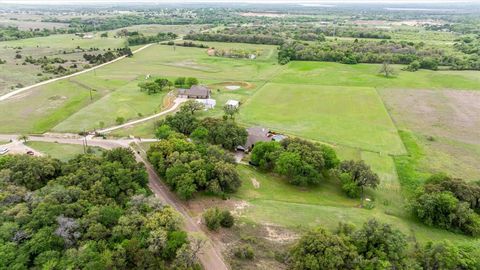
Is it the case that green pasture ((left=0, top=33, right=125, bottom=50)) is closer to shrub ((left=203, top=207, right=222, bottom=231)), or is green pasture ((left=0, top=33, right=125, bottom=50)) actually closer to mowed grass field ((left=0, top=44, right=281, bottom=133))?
mowed grass field ((left=0, top=44, right=281, bottom=133))

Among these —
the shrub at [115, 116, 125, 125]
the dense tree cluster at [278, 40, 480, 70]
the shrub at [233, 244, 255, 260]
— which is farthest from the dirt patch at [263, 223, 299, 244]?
the dense tree cluster at [278, 40, 480, 70]

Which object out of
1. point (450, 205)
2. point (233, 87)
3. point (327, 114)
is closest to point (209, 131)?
point (327, 114)

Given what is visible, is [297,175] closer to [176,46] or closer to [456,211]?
[456,211]

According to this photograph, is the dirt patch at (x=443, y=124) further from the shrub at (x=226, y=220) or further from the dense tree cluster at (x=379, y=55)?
the dense tree cluster at (x=379, y=55)

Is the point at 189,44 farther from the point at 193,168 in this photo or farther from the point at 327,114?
the point at 193,168

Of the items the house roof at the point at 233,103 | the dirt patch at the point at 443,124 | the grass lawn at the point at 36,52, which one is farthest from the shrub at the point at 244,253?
the grass lawn at the point at 36,52

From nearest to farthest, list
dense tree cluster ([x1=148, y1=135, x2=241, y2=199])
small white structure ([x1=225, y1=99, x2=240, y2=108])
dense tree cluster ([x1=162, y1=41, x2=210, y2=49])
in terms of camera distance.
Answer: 1. dense tree cluster ([x1=148, y1=135, x2=241, y2=199])
2. small white structure ([x1=225, y1=99, x2=240, y2=108])
3. dense tree cluster ([x1=162, y1=41, x2=210, y2=49])

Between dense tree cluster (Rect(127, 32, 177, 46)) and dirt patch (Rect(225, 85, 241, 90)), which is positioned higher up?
dense tree cluster (Rect(127, 32, 177, 46))
